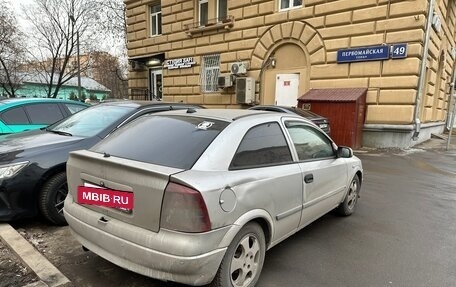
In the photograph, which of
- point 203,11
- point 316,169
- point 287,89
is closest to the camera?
point 316,169

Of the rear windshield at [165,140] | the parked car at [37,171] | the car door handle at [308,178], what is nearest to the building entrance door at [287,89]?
the parked car at [37,171]

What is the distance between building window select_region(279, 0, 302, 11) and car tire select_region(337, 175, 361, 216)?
32.0 feet

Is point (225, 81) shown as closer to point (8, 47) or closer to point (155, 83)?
point (155, 83)

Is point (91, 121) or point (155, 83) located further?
point (155, 83)

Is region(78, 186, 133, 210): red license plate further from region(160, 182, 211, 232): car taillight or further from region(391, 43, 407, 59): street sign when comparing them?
region(391, 43, 407, 59): street sign

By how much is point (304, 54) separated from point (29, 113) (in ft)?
31.1

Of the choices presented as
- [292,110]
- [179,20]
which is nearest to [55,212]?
[292,110]

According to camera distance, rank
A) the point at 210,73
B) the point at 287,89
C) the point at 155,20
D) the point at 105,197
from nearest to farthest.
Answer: the point at 105,197 < the point at 287,89 < the point at 210,73 < the point at 155,20

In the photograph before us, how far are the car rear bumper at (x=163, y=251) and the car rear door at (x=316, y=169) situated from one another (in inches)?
51.6

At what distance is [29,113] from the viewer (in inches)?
233

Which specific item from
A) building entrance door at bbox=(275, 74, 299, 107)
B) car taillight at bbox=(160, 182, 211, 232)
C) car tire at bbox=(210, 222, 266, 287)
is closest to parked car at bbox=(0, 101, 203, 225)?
car taillight at bbox=(160, 182, 211, 232)

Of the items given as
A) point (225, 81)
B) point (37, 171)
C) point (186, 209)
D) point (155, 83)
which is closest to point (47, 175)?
point (37, 171)

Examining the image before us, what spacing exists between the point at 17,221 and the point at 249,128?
122 inches

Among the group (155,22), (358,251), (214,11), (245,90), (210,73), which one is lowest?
(358,251)
